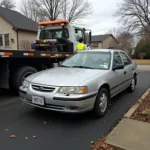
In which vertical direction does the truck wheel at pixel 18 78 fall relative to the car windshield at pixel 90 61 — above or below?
below

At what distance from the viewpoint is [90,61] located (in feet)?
17.5

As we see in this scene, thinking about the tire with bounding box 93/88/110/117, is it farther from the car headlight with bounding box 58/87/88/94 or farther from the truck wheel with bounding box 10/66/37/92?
the truck wheel with bounding box 10/66/37/92

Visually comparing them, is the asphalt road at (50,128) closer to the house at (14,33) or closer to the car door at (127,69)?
the car door at (127,69)

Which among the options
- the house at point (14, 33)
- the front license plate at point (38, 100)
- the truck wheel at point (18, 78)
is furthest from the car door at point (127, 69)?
the house at point (14, 33)

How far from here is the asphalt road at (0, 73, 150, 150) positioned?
3.32m

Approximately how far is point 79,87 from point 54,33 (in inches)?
229

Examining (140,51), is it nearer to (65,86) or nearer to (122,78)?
(122,78)

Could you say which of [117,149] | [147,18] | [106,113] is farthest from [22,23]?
[147,18]

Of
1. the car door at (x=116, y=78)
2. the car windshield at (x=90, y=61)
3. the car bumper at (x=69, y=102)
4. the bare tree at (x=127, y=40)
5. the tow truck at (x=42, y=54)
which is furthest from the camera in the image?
the bare tree at (x=127, y=40)

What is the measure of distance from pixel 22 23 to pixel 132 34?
2380 cm

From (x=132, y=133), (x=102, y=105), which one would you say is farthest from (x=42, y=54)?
(x=132, y=133)

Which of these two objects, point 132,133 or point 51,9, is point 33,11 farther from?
point 132,133

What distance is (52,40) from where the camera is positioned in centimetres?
884

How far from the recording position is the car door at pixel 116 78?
16.4ft
